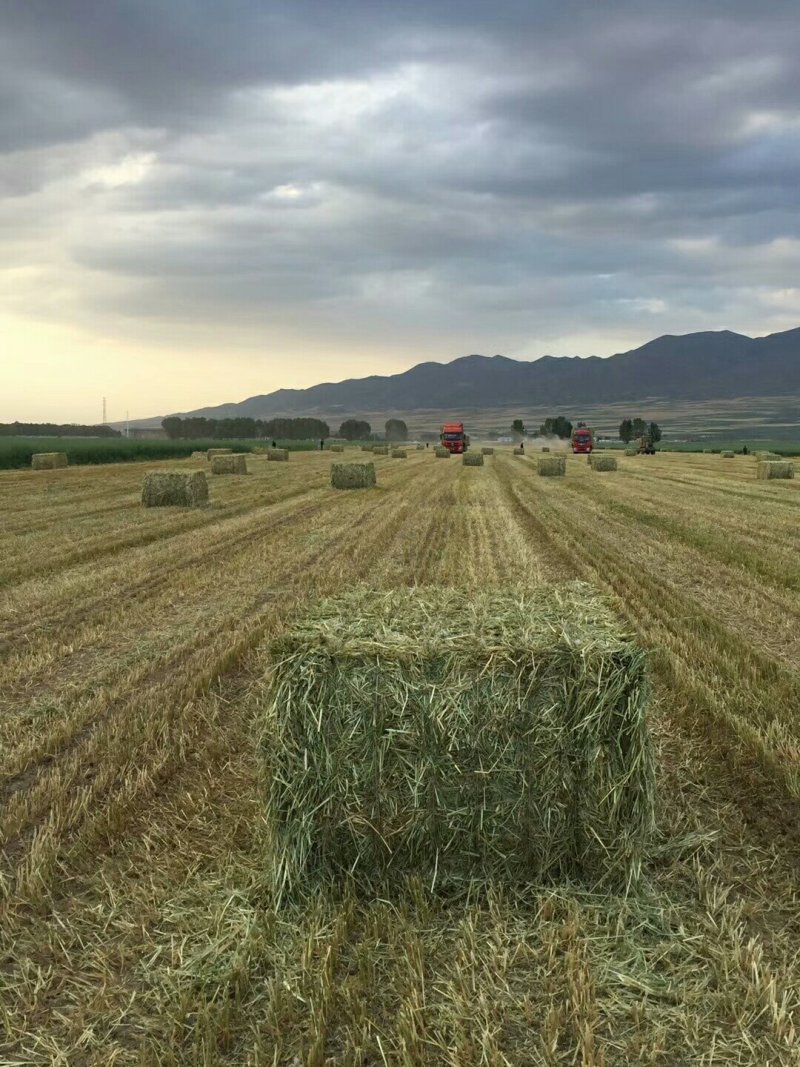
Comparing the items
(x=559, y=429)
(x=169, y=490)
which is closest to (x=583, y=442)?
(x=169, y=490)

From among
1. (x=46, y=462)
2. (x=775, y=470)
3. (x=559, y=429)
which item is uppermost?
(x=559, y=429)

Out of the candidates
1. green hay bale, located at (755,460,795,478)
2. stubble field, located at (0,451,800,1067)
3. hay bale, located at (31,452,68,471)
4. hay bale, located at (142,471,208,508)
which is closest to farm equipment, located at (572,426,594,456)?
green hay bale, located at (755,460,795,478)

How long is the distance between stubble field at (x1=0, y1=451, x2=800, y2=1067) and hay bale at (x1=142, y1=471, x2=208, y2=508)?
1115 centimetres

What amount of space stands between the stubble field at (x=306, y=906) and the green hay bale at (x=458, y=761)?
0.21 m

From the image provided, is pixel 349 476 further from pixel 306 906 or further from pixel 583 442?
pixel 583 442

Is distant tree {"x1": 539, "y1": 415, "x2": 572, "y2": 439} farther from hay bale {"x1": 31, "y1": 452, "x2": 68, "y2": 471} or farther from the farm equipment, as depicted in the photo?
hay bale {"x1": 31, "y1": 452, "x2": 68, "y2": 471}

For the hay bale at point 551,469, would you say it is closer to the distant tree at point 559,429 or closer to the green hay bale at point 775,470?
the green hay bale at point 775,470

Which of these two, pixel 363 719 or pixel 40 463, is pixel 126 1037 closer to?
pixel 363 719

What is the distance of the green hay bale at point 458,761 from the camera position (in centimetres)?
423

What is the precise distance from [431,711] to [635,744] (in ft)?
3.73

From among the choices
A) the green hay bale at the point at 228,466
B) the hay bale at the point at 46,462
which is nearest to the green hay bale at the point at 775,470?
the green hay bale at the point at 228,466

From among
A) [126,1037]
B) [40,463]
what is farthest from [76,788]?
[40,463]

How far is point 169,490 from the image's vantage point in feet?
71.8

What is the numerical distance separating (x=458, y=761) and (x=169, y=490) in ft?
62.5
